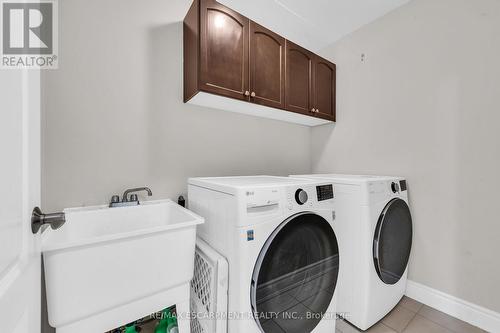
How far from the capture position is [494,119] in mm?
1395

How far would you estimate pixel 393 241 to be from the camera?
1.53 meters

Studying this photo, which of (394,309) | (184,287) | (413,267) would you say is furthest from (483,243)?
(184,287)

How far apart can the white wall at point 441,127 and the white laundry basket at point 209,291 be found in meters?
1.66

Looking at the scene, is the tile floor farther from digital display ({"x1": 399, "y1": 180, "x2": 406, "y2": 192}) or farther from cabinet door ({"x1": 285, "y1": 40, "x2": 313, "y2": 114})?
cabinet door ({"x1": 285, "y1": 40, "x2": 313, "y2": 114})

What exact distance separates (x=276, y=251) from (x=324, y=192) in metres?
0.46

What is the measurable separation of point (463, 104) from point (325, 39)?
1426mm

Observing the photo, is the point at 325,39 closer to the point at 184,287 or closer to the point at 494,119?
the point at 494,119

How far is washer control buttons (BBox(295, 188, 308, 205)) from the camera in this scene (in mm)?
1115

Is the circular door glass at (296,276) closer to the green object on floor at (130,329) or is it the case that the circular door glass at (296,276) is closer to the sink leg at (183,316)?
the sink leg at (183,316)

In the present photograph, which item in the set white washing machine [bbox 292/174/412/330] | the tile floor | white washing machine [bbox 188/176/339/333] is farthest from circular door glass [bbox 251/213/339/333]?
the tile floor

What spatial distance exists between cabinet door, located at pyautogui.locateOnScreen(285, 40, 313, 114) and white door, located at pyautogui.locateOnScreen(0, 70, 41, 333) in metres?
1.62

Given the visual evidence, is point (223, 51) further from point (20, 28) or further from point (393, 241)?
point (393, 241)

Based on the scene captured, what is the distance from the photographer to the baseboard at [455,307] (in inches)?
54.4

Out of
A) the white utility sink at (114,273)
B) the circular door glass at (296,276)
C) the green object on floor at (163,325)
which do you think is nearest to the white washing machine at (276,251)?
the circular door glass at (296,276)
